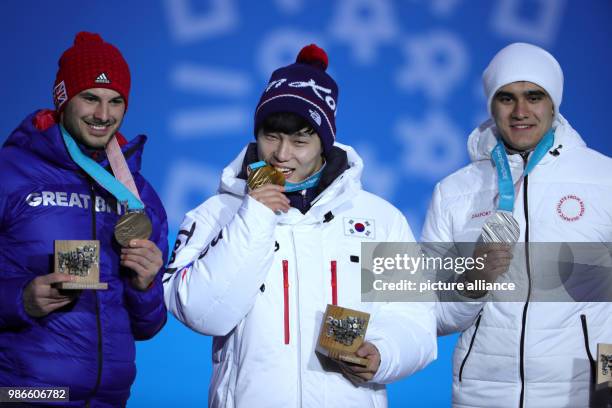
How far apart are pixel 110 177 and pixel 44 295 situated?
329 millimetres

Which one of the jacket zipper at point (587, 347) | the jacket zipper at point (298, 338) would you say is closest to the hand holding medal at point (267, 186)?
the jacket zipper at point (298, 338)

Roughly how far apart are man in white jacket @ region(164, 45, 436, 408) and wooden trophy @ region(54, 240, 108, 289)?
20 centimetres

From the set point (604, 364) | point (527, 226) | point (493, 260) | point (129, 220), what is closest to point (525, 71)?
point (527, 226)

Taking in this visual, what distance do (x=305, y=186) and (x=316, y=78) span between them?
0.29 metres

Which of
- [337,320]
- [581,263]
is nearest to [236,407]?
[337,320]

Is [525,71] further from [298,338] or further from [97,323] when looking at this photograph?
[97,323]

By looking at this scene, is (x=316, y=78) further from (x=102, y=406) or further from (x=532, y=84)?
(x=102, y=406)

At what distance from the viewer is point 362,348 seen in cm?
202

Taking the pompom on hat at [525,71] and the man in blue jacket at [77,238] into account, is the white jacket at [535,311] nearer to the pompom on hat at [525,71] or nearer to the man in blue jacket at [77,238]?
the pompom on hat at [525,71]

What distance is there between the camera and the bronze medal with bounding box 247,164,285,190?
209 centimetres

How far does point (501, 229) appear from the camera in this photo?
2.30 metres

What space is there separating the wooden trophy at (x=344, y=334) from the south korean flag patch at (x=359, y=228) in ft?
0.85

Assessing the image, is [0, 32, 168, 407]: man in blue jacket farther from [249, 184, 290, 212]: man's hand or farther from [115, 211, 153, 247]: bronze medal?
[249, 184, 290, 212]: man's hand

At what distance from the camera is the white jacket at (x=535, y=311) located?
2301mm
